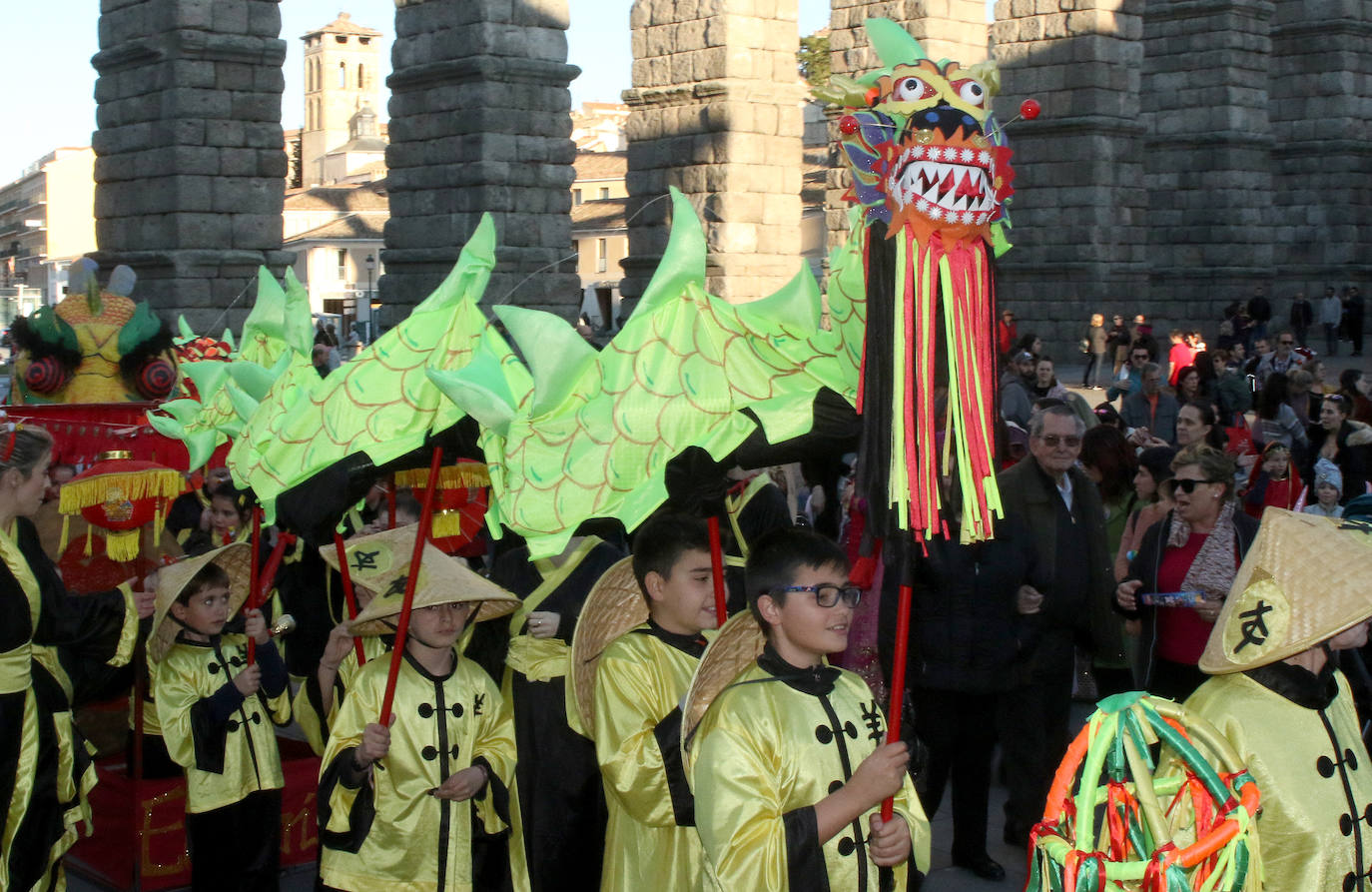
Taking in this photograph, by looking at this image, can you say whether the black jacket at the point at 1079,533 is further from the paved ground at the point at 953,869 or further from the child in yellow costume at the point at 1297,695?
the child in yellow costume at the point at 1297,695

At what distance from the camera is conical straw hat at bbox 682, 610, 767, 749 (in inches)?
138

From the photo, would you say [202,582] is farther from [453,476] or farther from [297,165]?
[297,165]

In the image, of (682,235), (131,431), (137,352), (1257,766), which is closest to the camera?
(1257,766)

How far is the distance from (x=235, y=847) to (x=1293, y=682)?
353cm

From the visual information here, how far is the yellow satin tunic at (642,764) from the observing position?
357 cm

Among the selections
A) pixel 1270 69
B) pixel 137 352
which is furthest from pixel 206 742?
pixel 1270 69

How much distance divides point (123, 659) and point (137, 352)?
407 centimetres

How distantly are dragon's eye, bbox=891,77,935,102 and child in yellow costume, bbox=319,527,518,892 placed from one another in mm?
1809

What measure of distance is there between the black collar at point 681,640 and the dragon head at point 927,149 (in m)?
1.18

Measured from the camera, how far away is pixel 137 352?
866cm

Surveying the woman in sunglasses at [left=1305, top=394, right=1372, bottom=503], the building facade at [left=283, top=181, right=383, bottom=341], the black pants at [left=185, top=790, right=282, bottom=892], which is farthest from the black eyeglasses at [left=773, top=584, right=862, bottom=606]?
the building facade at [left=283, top=181, right=383, bottom=341]

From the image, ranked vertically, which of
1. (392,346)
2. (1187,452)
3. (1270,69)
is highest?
(1270,69)

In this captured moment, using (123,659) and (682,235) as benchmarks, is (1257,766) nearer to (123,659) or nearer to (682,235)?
(682,235)

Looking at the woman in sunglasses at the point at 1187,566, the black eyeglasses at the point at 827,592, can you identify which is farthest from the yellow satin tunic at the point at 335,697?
the woman in sunglasses at the point at 1187,566
